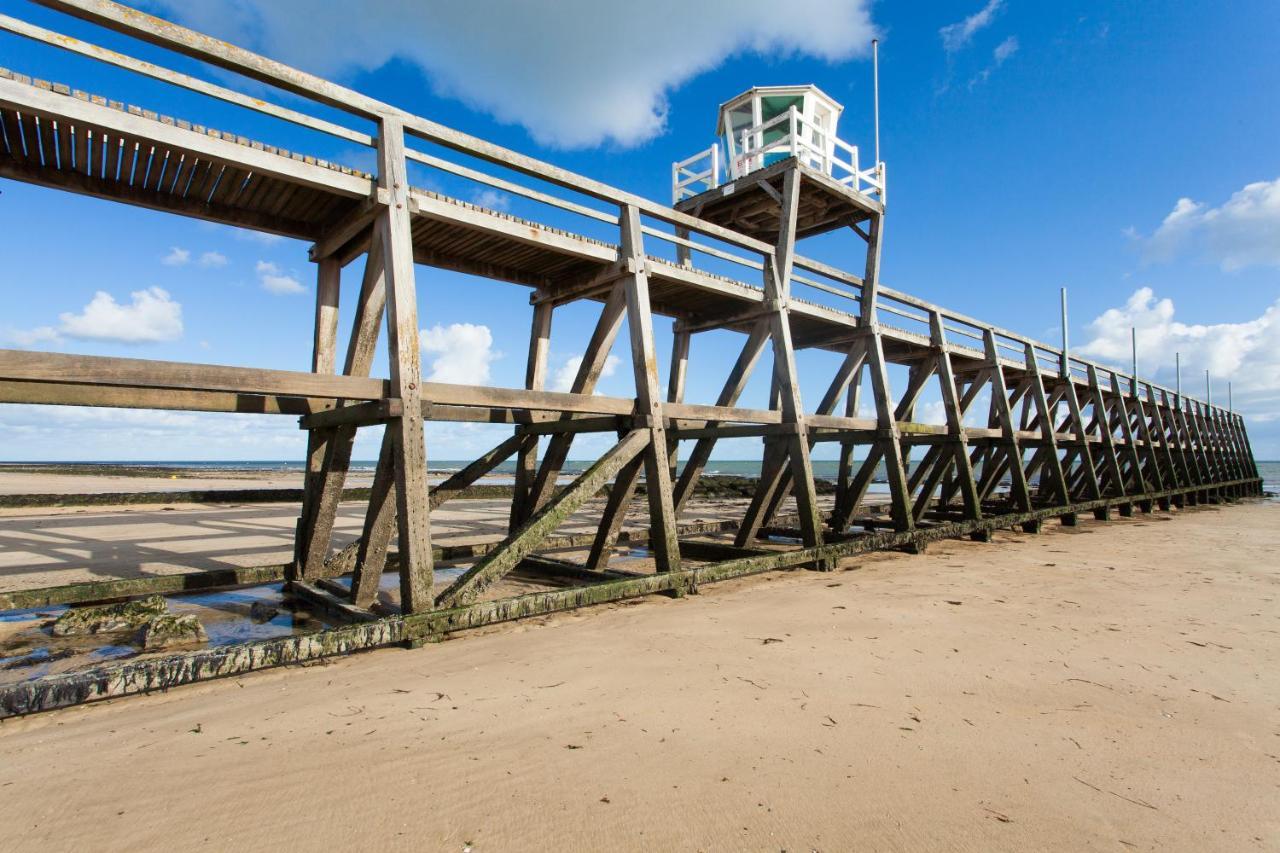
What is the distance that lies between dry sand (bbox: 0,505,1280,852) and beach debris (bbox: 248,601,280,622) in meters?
1.87

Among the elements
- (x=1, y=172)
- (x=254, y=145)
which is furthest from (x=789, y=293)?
(x=1, y=172)

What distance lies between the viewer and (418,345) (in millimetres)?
4844

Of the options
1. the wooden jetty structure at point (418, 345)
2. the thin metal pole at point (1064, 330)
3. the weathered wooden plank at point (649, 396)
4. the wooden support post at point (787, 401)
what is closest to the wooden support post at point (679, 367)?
the wooden jetty structure at point (418, 345)

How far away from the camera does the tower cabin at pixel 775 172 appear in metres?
10.3

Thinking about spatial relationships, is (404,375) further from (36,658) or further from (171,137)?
(36,658)

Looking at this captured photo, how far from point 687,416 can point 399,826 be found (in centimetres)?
519

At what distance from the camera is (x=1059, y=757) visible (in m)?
3.01

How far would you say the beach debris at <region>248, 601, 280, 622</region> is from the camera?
5.62 m

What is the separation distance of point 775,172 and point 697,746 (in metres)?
9.14

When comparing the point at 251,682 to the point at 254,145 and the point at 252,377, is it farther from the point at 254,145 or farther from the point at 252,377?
the point at 254,145

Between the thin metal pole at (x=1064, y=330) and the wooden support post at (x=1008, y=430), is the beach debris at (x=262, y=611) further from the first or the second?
the thin metal pole at (x=1064, y=330)

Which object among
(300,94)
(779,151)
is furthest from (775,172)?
(300,94)

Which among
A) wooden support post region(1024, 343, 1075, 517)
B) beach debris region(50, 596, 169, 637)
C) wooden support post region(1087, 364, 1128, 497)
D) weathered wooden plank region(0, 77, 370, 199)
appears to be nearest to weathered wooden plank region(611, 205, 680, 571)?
weathered wooden plank region(0, 77, 370, 199)

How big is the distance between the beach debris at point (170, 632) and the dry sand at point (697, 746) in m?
1.35
